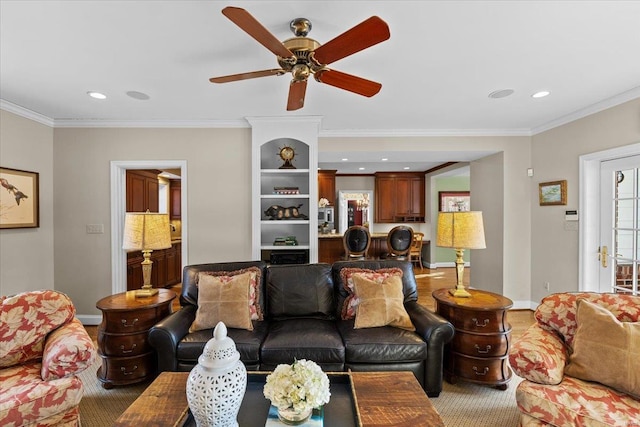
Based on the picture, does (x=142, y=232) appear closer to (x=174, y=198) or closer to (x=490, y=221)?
(x=174, y=198)

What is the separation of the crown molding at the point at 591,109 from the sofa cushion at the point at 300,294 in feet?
10.9

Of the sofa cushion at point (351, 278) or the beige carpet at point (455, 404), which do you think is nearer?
the beige carpet at point (455, 404)

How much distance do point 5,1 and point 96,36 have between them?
0.41 metres

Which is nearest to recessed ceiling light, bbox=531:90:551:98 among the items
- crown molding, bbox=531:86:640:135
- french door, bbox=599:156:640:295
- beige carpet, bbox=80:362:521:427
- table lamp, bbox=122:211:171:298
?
crown molding, bbox=531:86:640:135

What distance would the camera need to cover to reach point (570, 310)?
1.90 meters

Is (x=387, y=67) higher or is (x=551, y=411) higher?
(x=387, y=67)

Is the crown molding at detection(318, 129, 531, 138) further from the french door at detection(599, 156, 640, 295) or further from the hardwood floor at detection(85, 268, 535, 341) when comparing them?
the hardwood floor at detection(85, 268, 535, 341)

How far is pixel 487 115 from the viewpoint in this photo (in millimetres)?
3598

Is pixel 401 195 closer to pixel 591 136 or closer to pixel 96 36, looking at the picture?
pixel 591 136

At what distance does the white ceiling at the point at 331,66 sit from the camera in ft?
5.78

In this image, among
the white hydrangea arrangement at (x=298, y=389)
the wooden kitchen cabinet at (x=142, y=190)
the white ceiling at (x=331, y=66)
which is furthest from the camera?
the wooden kitchen cabinet at (x=142, y=190)

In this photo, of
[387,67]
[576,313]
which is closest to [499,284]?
[576,313]

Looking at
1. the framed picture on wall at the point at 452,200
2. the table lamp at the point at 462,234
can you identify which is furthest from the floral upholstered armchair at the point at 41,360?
the framed picture on wall at the point at 452,200

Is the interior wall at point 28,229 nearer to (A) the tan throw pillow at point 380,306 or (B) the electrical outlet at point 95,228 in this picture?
(B) the electrical outlet at point 95,228
